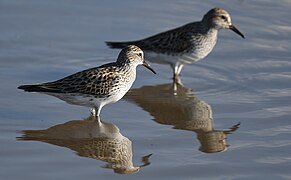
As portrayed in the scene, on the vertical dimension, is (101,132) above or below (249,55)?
below

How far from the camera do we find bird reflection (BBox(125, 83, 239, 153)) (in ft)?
31.6

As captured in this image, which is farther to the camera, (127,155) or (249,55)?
(249,55)

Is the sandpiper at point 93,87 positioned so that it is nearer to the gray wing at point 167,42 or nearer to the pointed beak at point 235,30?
the gray wing at point 167,42

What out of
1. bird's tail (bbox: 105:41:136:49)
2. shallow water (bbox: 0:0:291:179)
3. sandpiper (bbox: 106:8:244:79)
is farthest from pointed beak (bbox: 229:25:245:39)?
bird's tail (bbox: 105:41:136:49)

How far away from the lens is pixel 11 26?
42.6 feet

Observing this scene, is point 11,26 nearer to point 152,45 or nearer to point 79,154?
point 152,45

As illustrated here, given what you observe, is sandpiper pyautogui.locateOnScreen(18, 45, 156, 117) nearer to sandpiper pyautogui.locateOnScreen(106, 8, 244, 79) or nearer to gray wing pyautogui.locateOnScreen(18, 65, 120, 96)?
gray wing pyautogui.locateOnScreen(18, 65, 120, 96)

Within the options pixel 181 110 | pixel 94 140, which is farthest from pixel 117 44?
pixel 94 140

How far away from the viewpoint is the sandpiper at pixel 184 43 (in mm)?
12164

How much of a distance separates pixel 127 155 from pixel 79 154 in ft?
1.59

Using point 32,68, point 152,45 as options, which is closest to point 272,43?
point 152,45

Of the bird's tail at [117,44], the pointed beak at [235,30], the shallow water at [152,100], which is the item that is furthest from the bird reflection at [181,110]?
the pointed beak at [235,30]

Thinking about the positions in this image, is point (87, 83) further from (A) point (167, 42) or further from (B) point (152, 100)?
(A) point (167, 42)

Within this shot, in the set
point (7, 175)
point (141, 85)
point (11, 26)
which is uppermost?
point (11, 26)
